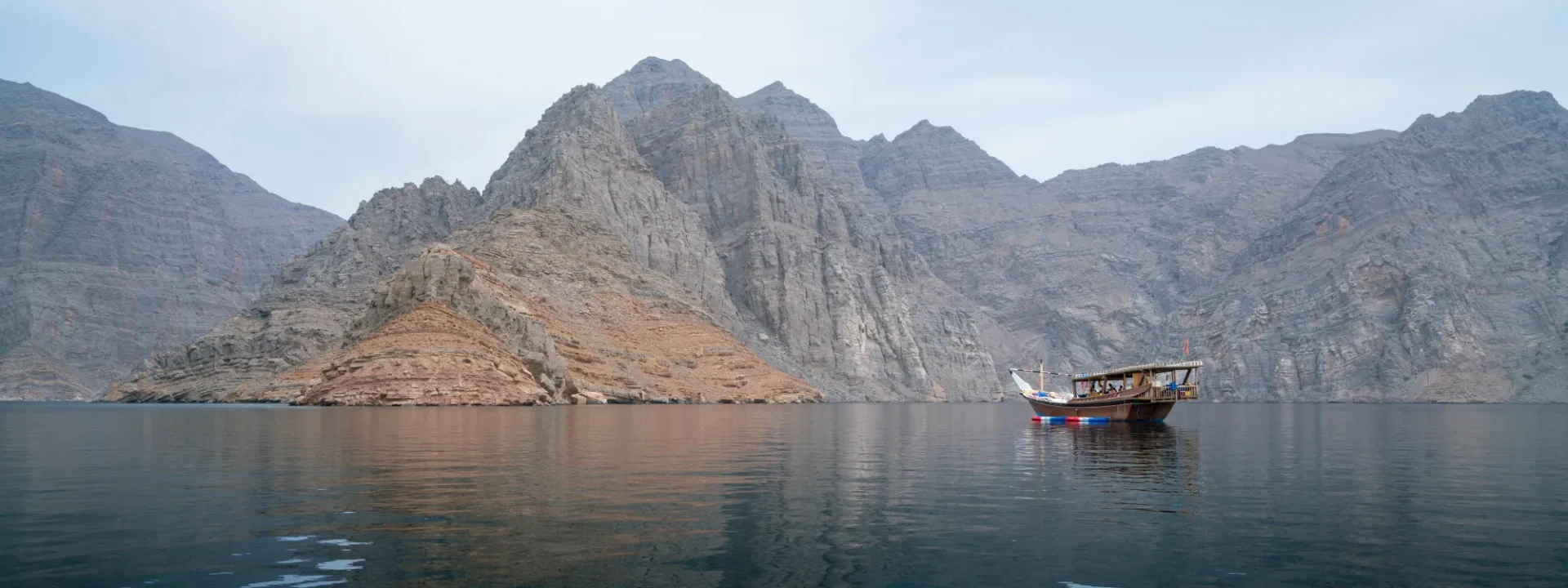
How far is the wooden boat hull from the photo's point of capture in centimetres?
7806

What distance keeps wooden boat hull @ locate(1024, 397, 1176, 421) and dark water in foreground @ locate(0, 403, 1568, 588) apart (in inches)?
1106

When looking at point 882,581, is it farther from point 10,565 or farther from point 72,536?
point 72,536

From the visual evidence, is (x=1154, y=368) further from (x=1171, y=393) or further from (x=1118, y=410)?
(x=1118, y=410)

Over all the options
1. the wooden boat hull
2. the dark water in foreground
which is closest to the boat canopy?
the wooden boat hull

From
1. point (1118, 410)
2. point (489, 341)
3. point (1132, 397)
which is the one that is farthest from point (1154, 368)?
point (489, 341)

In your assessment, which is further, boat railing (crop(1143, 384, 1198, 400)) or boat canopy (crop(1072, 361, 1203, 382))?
boat railing (crop(1143, 384, 1198, 400))

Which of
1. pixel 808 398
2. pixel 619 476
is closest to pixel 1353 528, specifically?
pixel 619 476

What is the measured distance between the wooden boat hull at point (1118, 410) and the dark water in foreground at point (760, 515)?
92.2 feet

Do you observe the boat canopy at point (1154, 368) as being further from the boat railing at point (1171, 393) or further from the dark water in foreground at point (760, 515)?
the dark water in foreground at point (760, 515)

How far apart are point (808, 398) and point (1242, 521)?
16925cm

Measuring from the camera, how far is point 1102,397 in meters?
83.0

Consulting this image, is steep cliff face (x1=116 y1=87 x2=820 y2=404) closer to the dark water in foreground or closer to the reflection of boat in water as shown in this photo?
the reflection of boat in water

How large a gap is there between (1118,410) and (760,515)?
202 ft

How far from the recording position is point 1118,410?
79.1m
